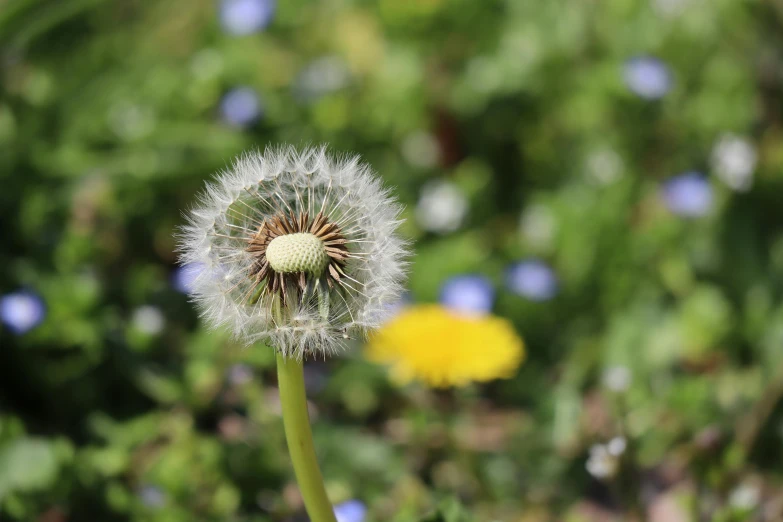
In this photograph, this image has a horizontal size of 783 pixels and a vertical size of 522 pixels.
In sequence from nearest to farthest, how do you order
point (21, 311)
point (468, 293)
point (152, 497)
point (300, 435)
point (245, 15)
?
point (300, 435)
point (152, 497)
point (21, 311)
point (468, 293)
point (245, 15)

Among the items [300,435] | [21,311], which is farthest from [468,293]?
[300,435]

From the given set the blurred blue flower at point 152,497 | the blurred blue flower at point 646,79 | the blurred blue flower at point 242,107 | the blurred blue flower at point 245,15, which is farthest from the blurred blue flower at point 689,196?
the blurred blue flower at point 152,497

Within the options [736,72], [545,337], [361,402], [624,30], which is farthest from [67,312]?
[736,72]

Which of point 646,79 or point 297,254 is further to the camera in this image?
point 646,79

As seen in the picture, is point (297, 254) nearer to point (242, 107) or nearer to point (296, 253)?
point (296, 253)

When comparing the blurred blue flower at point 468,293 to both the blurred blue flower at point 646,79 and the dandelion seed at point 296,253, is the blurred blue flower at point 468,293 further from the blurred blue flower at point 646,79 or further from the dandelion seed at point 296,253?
the dandelion seed at point 296,253

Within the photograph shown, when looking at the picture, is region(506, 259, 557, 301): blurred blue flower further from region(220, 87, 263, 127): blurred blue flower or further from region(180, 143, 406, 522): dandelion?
region(180, 143, 406, 522): dandelion

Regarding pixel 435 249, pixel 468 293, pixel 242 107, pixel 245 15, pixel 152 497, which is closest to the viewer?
pixel 152 497
